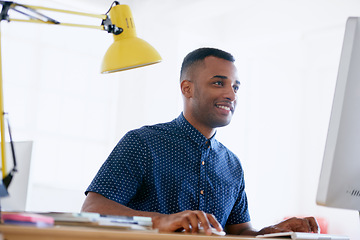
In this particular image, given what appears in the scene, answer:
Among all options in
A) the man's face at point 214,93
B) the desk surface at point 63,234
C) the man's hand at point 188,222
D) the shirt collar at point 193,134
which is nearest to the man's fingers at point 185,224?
the man's hand at point 188,222

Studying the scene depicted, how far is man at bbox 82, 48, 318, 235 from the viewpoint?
1.83 metres

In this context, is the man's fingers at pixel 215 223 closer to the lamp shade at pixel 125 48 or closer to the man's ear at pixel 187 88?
the lamp shade at pixel 125 48

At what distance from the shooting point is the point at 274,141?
6.31 m

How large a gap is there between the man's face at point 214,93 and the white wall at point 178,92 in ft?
9.57

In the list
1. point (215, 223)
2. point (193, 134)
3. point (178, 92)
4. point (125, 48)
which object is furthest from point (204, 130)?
point (178, 92)

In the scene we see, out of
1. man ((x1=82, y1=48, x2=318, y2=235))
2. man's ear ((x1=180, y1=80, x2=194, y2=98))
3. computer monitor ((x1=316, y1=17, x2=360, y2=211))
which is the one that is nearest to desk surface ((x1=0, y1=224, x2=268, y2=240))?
computer monitor ((x1=316, y1=17, x2=360, y2=211))

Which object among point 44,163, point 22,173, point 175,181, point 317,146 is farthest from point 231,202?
point 317,146

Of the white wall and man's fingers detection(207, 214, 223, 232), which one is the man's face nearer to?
man's fingers detection(207, 214, 223, 232)

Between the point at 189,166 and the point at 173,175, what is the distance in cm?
8

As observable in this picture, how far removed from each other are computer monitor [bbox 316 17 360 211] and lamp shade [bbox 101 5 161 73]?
2.41 ft

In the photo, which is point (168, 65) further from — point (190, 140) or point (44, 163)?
point (190, 140)

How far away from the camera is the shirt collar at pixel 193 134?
2.12 metres

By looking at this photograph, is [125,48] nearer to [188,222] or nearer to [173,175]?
[173,175]

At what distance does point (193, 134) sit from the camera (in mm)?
2133
